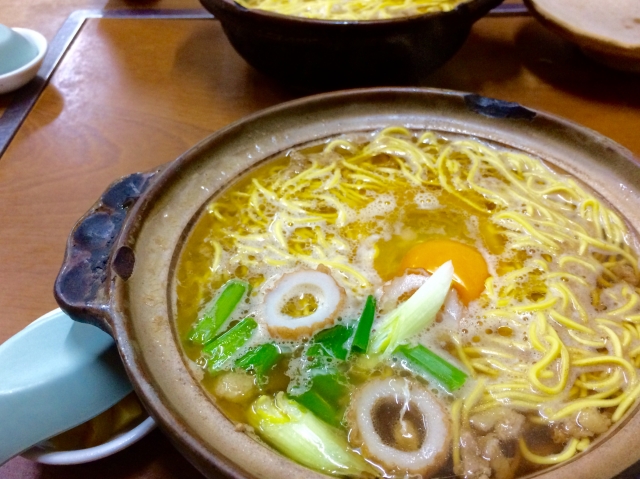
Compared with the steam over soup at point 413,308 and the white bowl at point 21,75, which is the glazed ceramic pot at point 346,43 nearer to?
the steam over soup at point 413,308

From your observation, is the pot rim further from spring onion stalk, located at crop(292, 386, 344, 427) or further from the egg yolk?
spring onion stalk, located at crop(292, 386, 344, 427)

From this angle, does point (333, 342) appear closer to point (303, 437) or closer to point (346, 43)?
point (303, 437)

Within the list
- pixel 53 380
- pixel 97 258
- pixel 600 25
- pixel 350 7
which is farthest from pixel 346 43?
pixel 53 380

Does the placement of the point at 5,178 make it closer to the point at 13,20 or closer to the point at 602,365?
the point at 13,20

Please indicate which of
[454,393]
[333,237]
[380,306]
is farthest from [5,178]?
[454,393]

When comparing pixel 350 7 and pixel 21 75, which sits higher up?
pixel 350 7

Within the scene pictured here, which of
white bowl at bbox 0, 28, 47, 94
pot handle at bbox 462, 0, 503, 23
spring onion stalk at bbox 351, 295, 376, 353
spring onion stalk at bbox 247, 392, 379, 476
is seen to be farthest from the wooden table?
spring onion stalk at bbox 351, 295, 376, 353
